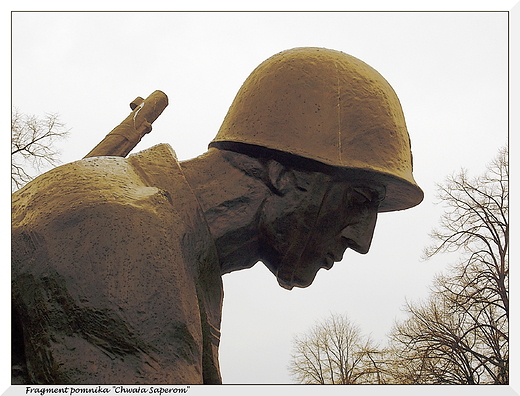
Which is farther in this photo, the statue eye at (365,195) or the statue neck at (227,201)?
the statue eye at (365,195)

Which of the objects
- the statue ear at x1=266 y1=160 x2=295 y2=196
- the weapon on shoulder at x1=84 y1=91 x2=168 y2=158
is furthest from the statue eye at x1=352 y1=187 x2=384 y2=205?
the weapon on shoulder at x1=84 y1=91 x2=168 y2=158

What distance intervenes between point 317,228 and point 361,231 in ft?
0.76

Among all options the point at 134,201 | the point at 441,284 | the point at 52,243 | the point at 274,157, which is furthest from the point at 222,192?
the point at 441,284

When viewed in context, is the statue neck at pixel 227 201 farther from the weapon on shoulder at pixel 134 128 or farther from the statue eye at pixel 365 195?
the weapon on shoulder at pixel 134 128

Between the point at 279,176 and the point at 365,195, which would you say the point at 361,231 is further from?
the point at 279,176

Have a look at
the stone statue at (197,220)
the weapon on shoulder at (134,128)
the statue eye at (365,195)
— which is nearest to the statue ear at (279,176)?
the stone statue at (197,220)

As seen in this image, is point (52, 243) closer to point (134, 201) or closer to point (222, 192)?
point (134, 201)

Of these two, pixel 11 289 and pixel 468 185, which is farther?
pixel 468 185

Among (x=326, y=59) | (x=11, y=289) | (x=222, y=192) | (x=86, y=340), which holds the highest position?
(x=326, y=59)

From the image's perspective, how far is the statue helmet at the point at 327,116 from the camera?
2963 mm

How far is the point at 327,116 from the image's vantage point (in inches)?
118

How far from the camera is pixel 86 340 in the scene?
242cm

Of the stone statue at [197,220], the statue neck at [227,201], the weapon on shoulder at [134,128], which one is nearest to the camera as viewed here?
the stone statue at [197,220]

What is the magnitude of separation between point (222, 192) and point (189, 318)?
2.16 feet
